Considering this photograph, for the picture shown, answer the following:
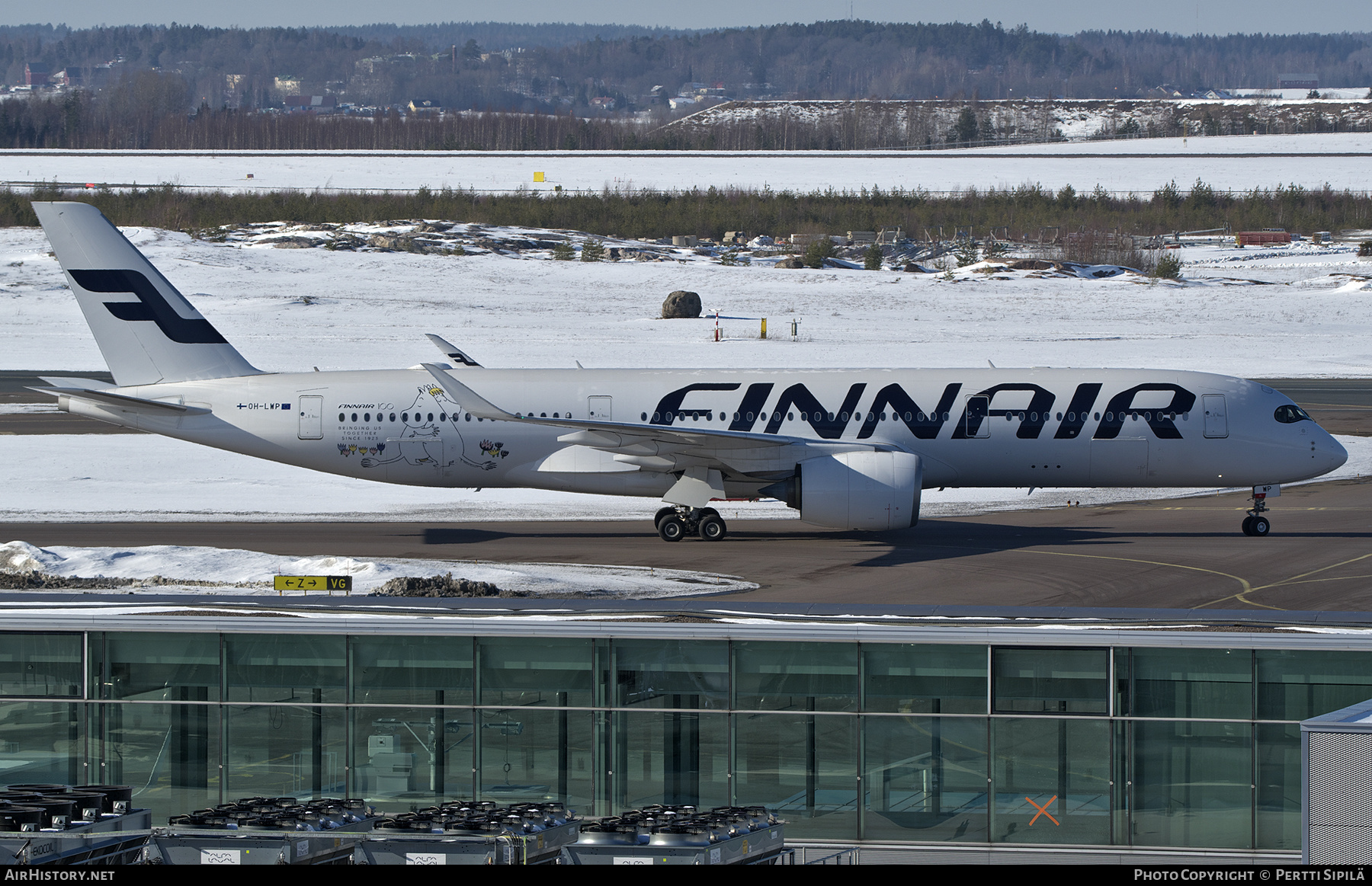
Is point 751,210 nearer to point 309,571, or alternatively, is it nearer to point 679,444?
point 679,444

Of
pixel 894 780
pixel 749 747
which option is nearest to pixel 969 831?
pixel 894 780

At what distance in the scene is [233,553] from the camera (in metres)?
35.4

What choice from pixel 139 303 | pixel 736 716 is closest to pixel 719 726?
pixel 736 716

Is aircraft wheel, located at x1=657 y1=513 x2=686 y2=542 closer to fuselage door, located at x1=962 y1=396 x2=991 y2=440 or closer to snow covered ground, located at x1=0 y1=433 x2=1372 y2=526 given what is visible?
snow covered ground, located at x1=0 y1=433 x2=1372 y2=526

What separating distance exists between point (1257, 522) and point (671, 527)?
631 inches

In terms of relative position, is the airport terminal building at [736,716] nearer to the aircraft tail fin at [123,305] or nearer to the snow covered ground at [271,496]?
the aircraft tail fin at [123,305]

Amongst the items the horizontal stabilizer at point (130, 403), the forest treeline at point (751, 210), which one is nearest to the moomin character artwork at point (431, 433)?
the horizontal stabilizer at point (130, 403)

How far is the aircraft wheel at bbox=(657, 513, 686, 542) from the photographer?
131 ft

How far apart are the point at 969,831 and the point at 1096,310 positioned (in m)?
84.3

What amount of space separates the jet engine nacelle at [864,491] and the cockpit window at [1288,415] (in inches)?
413

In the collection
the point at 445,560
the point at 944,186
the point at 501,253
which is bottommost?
the point at 445,560

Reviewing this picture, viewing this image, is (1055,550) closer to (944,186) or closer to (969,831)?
(969,831)

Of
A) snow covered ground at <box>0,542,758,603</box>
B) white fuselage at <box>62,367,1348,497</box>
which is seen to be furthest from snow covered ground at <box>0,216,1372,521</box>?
snow covered ground at <box>0,542,758,603</box>

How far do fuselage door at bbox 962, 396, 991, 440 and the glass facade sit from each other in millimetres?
22411
